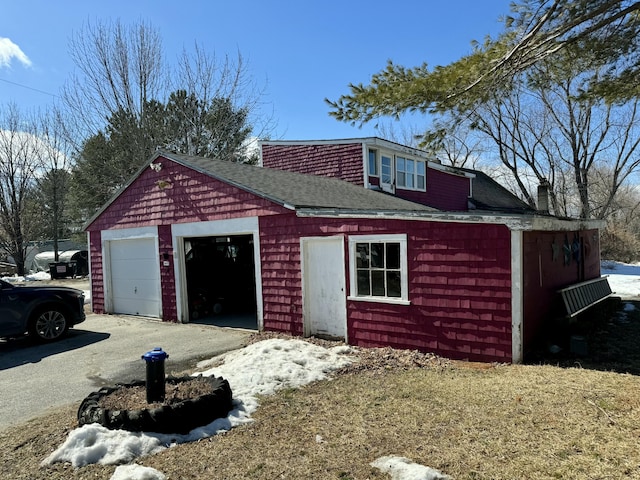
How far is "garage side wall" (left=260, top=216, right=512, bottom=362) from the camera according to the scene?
6.38m

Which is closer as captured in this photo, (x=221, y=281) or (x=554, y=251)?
(x=554, y=251)

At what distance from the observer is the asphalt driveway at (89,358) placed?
5.82m

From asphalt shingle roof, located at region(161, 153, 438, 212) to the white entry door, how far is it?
789mm

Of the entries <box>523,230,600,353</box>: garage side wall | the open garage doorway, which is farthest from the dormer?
<box>523,230,600,353</box>: garage side wall

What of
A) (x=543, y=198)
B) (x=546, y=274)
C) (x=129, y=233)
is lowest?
(x=546, y=274)

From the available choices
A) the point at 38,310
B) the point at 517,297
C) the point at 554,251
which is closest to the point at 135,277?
the point at 38,310

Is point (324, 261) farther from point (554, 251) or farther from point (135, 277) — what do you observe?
point (135, 277)

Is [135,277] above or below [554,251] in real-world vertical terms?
below

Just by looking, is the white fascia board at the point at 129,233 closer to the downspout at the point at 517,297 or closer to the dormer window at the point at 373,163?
the dormer window at the point at 373,163

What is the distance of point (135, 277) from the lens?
12.0 metres

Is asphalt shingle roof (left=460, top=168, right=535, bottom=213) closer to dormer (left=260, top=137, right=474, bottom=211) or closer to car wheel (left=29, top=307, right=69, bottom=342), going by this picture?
dormer (left=260, top=137, right=474, bottom=211)

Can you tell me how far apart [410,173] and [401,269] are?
405 inches

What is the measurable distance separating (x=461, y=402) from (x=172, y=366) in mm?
4561

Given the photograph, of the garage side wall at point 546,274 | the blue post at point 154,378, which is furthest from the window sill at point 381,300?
the blue post at point 154,378
